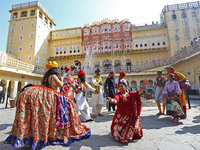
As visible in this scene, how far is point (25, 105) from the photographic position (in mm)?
1764

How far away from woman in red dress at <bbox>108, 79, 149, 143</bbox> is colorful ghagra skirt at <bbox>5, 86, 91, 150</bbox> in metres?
0.72

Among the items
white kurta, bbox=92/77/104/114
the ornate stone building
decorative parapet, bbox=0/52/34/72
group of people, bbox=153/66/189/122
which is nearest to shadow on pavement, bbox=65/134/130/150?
white kurta, bbox=92/77/104/114

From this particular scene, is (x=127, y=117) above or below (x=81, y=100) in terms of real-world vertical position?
below

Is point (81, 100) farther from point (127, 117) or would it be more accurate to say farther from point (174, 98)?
Answer: point (174, 98)

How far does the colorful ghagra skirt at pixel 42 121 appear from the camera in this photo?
1.70 metres

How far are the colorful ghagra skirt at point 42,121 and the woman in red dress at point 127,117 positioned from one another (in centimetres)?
72

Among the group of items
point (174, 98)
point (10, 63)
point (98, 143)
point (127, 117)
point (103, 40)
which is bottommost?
point (98, 143)

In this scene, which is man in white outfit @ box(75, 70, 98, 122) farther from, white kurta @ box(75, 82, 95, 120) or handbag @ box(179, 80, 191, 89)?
handbag @ box(179, 80, 191, 89)

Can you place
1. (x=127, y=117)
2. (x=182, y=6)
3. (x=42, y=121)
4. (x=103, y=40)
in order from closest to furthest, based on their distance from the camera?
(x=42, y=121), (x=127, y=117), (x=182, y=6), (x=103, y=40)

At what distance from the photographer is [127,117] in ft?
7.18

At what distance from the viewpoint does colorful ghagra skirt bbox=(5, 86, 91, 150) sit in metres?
1.70

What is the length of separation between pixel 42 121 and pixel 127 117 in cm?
151

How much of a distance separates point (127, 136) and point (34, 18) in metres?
27.1

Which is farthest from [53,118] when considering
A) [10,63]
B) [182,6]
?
[182,6]
